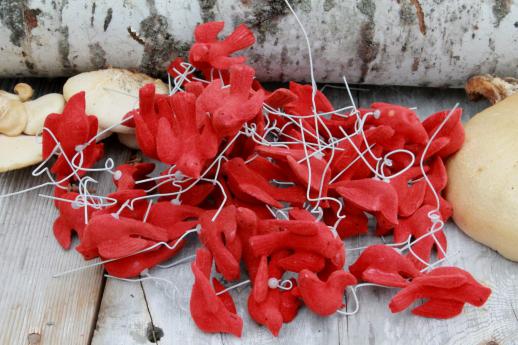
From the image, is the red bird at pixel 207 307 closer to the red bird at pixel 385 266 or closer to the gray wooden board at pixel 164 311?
the gray wooden board at pixel 164 311

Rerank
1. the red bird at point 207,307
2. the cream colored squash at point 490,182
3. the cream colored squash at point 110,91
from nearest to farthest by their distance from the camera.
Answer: the red bird at point 207,307
the cream colored squash at point 490,182
the cream colored squash at point 110,91

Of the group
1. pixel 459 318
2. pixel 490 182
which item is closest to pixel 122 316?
pixel 459 318

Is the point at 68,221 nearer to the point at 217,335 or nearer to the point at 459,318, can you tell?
the point at 217,335

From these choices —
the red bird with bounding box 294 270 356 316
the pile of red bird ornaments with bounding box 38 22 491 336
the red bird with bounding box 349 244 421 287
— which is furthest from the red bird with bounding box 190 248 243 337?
the red bird with bounding box 349 244 421 287

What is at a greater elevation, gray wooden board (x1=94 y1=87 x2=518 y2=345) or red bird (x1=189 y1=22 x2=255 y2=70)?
red bird (x1=189 y1=22 x2=255 y2=70)

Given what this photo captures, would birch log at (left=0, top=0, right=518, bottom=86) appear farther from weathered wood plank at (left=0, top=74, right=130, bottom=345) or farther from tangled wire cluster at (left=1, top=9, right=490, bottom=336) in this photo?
weathered wood plank at (left=0, top=74, right=130, bottom=345)

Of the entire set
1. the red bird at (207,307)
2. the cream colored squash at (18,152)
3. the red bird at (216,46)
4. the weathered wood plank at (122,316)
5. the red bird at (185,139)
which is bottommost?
the weathered wood plank at (122,316)

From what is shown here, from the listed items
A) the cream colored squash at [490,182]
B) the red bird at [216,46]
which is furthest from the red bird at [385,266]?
the red bird at [216,46]
